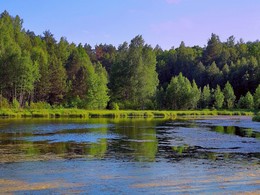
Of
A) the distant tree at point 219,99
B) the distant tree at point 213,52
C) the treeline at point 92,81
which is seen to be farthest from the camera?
the distant tree at point 213,52

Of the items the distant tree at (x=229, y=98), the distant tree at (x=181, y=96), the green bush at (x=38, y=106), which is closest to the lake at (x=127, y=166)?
the green bush at (x=38, y=106)

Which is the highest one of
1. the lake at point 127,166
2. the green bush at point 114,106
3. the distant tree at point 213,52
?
the distant tree at point 213,52

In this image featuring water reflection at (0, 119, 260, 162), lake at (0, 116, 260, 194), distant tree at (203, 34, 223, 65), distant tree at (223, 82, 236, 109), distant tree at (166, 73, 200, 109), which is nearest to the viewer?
lake at (0, 116, 260, 194)

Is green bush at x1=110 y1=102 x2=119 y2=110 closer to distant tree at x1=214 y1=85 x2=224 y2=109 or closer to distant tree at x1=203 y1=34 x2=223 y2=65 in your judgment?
distant tree at x1=214 y1=85 x2=224 y2=109

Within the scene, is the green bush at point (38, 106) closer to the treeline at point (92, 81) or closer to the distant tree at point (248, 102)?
the treeline at point (92, 81)

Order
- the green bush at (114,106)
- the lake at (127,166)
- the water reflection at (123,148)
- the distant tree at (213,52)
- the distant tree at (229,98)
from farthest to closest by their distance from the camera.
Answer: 1. the distant tree at (213,52)
2. the distant tree at (229,98)
3. the green bush at (114,106)
4. the water reflection at (123,148)
5. the lake at (127,166)

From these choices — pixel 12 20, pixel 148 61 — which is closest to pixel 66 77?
pixel 148 61

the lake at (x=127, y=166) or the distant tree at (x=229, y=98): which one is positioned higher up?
the distant tree at (x=229, y=98)

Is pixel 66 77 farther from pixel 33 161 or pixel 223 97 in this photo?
pixel 33 161

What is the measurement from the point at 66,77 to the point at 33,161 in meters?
86.7

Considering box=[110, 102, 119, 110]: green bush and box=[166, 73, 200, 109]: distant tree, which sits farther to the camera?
box=[166, 73, 200, 109]: distant tree

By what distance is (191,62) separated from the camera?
170625 mm

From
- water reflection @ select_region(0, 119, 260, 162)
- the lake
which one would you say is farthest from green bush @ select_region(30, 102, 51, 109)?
the lake

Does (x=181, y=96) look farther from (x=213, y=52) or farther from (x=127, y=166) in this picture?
(x=127, y=166)
